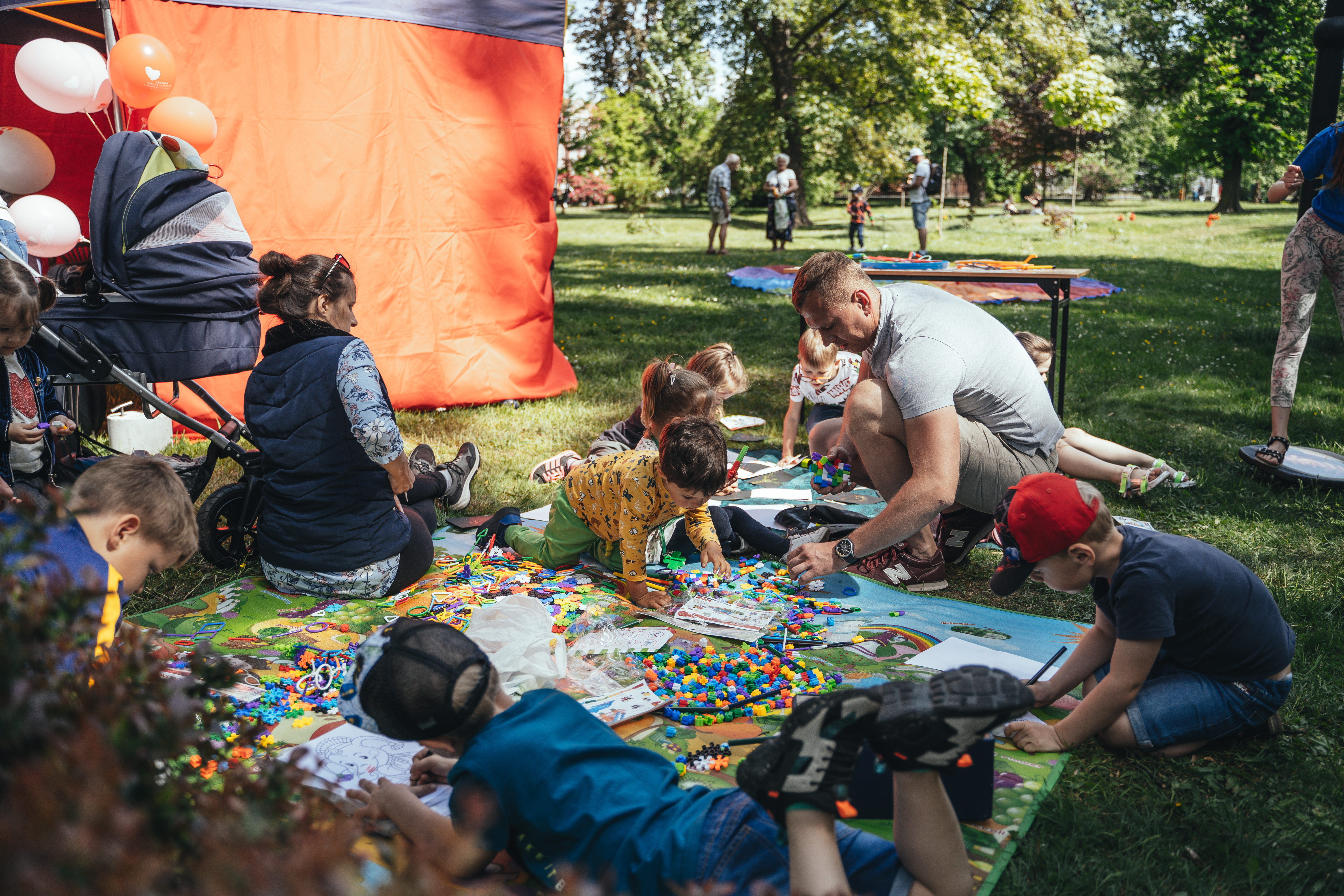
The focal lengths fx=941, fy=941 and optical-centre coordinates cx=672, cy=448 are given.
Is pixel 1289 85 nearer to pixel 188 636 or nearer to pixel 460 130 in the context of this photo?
pixel 460 130

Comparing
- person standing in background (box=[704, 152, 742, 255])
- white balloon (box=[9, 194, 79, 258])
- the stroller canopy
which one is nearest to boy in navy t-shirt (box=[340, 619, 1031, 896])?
the stroller canopy

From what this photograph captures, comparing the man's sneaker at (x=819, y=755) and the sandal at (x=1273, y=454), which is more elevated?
the man's sneaker at (x=819, y=755)

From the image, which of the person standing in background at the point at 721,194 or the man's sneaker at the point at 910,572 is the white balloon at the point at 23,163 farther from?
the person standing in background at the point at 721,194

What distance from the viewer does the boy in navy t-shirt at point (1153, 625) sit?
2342mm

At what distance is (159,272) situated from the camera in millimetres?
3789

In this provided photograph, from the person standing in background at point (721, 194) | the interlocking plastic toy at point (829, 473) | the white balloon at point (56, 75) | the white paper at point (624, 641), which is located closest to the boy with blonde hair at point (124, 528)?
the white paper at point (624, 641)

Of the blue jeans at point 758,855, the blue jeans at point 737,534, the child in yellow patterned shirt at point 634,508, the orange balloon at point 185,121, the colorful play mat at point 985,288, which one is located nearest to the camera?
the blue jeans at point 758,855

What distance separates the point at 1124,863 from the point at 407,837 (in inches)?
63.8

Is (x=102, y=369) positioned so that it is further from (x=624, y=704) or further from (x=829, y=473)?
(x=829, y=473)

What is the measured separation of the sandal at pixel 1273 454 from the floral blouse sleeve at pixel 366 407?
13.4 feet

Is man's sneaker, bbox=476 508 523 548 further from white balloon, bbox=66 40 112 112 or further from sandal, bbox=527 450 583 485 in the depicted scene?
white balloon, bbox=66 40 112 112

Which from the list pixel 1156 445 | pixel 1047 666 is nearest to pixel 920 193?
pixel 1156 445

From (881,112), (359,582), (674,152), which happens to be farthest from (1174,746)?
(674,152)

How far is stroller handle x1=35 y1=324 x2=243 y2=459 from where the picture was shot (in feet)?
11.6
